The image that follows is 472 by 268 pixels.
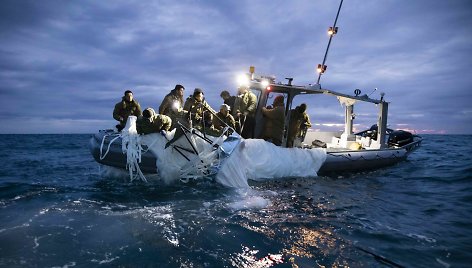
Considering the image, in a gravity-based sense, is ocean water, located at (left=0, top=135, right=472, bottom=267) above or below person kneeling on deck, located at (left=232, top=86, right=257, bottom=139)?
below

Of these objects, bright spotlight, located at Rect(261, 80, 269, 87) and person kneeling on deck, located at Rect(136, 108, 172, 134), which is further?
bright spotlight, located at Rect(261, 80, 269, 87)

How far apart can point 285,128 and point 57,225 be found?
676cm

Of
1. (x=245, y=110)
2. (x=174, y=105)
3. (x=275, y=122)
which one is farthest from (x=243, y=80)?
(x=174, y=105)

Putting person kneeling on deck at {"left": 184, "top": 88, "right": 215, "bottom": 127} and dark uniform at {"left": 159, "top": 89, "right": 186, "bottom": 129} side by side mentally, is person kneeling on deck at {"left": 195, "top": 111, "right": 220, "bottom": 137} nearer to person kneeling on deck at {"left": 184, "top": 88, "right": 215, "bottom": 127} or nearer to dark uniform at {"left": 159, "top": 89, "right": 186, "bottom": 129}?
person kneeling on deck at {"left": 184, "top": 88, "right": 215, "bottom": 127}

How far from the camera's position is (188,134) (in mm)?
7207

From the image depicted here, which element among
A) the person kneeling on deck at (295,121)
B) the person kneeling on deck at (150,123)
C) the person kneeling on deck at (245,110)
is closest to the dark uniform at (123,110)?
the person kneeling on deck at (150,123)

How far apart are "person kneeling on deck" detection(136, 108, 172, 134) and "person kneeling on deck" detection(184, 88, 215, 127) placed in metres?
0.71

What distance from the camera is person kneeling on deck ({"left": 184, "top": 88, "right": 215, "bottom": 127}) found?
757 cm

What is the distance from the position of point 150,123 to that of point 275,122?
12.8ft

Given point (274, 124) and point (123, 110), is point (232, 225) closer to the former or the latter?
point (274, 124)

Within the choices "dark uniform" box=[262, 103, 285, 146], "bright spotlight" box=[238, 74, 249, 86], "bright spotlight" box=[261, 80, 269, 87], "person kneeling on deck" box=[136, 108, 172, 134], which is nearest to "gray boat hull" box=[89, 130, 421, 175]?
"person kneeling on deck" box=[136, 108, 172, 134]

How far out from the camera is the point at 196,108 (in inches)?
310

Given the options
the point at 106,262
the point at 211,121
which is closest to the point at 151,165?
the point at 211,121

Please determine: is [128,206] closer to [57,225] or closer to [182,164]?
[57,225]
